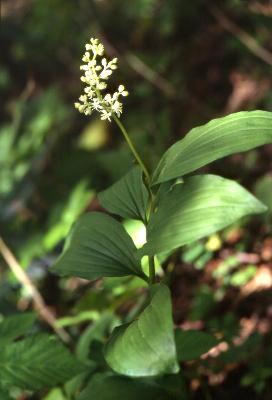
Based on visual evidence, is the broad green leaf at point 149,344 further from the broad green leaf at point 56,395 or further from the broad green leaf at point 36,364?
the broad green leaf at point 56,395

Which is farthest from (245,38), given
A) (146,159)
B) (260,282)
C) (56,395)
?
(56,395)

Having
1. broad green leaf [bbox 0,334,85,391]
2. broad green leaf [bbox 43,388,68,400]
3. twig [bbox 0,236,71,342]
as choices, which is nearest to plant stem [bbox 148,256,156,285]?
broad green leaf [bbox 0,334,85,391]

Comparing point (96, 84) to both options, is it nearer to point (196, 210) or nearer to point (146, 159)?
point (196, 210)

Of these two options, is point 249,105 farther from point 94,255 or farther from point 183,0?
point 94,255

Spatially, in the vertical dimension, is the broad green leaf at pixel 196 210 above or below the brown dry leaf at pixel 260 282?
above

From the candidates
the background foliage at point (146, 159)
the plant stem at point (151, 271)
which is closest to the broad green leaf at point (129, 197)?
the plant stem at point (151, 271)

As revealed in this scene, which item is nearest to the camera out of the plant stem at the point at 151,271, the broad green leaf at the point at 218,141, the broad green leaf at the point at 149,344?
the broad green leaf at the point at 149,344

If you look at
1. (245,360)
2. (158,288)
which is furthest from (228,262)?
(158,288)
